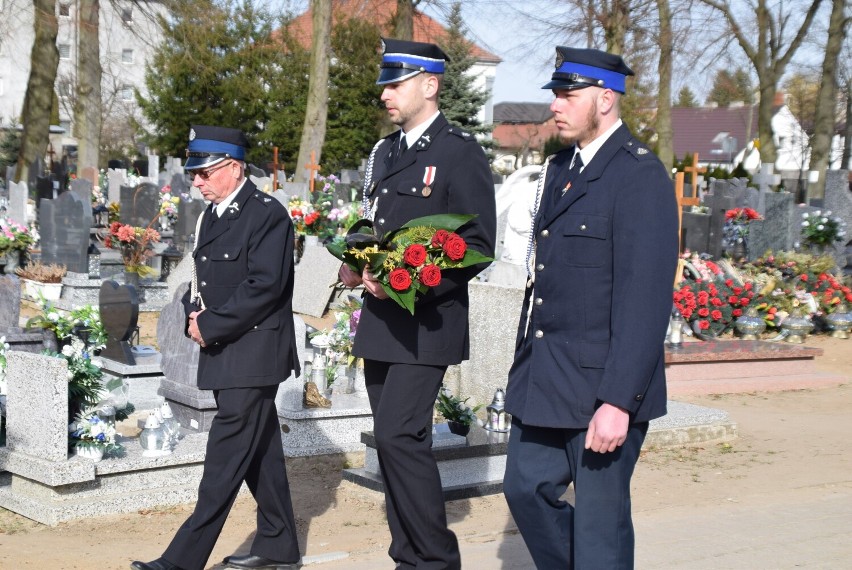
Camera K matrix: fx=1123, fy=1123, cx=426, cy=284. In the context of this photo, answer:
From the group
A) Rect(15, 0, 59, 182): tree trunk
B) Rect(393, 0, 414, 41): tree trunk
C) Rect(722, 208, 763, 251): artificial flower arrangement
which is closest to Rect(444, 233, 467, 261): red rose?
Rect(722, 208, 763, 251): artificial flower arrangement

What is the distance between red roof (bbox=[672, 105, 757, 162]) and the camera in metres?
76.1

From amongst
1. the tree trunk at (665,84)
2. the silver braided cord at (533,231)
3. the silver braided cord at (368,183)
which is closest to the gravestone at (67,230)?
the silver braided cord at (368,183)

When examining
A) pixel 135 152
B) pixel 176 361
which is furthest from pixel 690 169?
pixel 135 152

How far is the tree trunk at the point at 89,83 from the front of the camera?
79.9 feet

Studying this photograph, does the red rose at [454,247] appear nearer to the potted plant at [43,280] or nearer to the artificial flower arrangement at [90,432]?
the artificial flower arrangement at [90,432]

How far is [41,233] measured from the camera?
559 inches

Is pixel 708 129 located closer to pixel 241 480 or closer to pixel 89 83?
pixel 89 83

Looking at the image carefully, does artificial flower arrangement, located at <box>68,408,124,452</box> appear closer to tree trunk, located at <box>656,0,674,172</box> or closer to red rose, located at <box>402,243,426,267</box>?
red rose, located at <box>402,243,426,267</box>

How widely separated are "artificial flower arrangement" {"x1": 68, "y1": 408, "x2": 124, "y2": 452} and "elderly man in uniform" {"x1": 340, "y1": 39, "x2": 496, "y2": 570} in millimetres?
1887

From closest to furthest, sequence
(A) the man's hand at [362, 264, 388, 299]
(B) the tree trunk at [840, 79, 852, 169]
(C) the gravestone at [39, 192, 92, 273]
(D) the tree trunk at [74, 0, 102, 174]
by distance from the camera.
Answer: (A) the man's hand at [362, 264, 388, 299] < (C) the gravestone at [39, 192, 92, 273] < (D) the tree trunk at [74, 0, 102, 174] < (B) the tree trunk at [840, 79, 852, 169]

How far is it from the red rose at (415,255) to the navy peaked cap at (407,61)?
0.78 m

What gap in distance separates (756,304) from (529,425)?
9.93 metres

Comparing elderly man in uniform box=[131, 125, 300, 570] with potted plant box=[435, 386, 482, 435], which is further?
potted plant box=[435, 386, 482, 435]

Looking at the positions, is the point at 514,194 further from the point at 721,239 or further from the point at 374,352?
the point at 374,352
